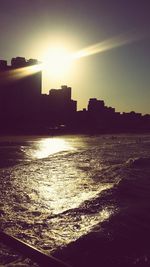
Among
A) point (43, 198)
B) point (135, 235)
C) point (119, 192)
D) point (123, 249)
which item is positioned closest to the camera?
point (123, 249)

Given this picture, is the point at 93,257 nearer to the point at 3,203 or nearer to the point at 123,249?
the point at 123,249

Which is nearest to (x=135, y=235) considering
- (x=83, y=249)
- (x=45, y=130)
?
(x=83, y=249)

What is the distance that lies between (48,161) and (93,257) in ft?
58.5

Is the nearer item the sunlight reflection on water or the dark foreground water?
the dark foreground water

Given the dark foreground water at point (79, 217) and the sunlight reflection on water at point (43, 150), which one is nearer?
the dark foreground water at point (79, 217)

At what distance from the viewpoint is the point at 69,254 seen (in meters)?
7.40

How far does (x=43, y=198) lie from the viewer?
12.9 m

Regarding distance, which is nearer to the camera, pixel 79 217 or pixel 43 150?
pixel 79 217

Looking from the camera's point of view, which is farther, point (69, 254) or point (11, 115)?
point (11, 115)

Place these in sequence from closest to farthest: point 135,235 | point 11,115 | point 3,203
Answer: point 135,235
point 3,203
point 11,115

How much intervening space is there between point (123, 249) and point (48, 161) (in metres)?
17.4

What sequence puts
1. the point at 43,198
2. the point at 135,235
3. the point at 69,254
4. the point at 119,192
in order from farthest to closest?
1. the point at 119,192
2. the point at 43,198
3. the point at 135,235
4. the point at 69,254

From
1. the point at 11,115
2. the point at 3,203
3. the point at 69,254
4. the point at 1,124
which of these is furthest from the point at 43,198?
the point at 11,115

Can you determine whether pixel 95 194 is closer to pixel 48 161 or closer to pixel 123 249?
pixel 123 249
